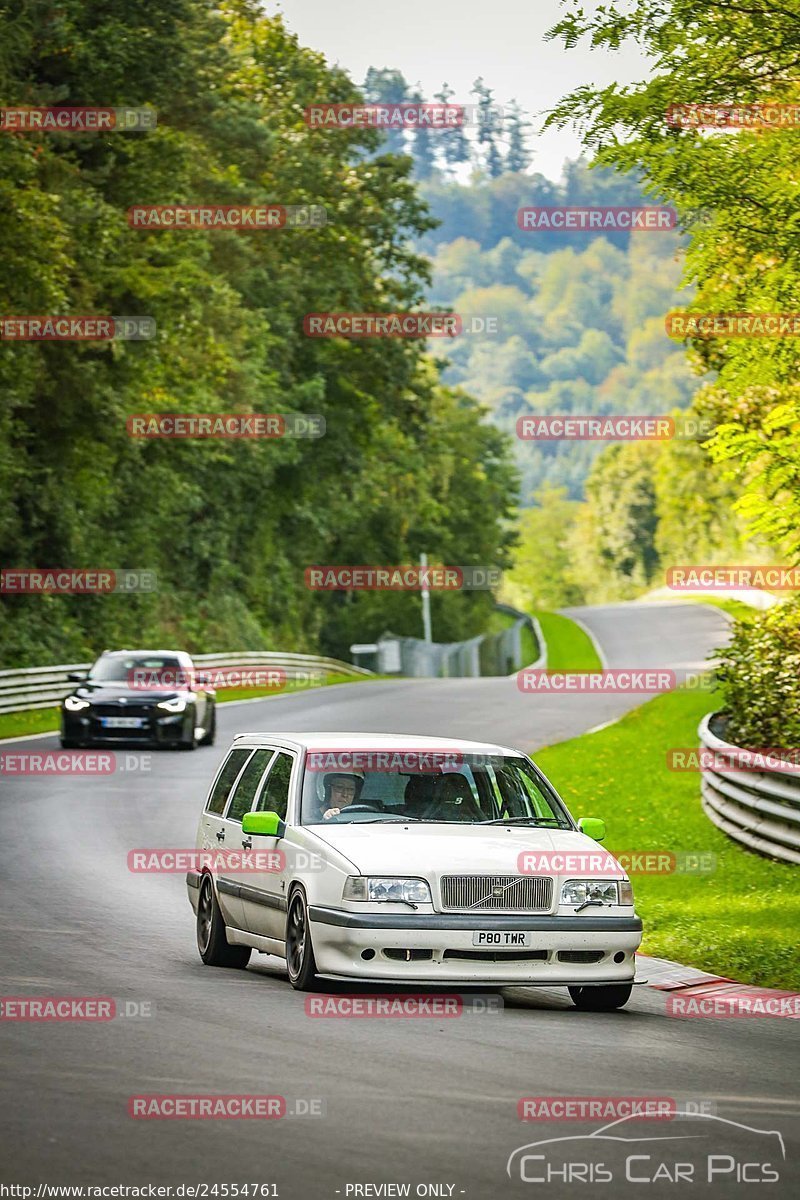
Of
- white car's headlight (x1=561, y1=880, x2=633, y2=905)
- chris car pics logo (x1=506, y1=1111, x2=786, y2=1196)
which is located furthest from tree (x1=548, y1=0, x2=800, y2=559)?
chris car pics logo (x1=506, y1=1111, x2=786, y2=1196)

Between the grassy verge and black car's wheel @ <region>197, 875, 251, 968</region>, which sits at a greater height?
black car's wheel @ <region>197, 875, 251, 968</region>

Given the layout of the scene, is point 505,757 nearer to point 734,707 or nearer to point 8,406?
point 734,707

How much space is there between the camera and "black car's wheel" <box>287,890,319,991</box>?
10445 millimetres

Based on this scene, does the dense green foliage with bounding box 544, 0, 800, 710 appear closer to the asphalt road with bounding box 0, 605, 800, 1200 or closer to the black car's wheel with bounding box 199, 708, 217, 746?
the asphalt road with bounding box 0, 605, 800, 1200

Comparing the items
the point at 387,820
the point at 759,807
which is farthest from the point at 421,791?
the point at 759,807

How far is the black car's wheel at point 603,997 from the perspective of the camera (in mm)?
10641

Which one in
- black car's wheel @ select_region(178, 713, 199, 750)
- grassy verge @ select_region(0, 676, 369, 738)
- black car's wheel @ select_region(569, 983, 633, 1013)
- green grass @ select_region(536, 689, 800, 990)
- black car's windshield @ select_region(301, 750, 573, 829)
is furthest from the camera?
grassy verge @ select_region(0, 676, 369, 738)

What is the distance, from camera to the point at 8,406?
3709cm

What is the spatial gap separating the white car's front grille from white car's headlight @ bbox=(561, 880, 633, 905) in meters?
0.12

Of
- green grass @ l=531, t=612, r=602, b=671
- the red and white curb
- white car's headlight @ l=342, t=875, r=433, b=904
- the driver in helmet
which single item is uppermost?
the driver in helmet

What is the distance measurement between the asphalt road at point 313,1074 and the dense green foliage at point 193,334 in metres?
23.0

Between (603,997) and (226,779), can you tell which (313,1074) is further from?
(226,779)

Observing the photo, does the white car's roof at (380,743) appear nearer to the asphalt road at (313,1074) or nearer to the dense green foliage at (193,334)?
the asphalt road at (313,1074)

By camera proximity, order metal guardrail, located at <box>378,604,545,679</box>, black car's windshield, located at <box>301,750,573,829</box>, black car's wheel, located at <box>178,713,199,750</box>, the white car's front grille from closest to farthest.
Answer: the white car's front grille
black car's windshield, located at <box>301,750,573,829</box>
black car's wheel, located at <box>178,713,199,750</box>
metal guardrail, located at <box>378,604,545,679</box>
